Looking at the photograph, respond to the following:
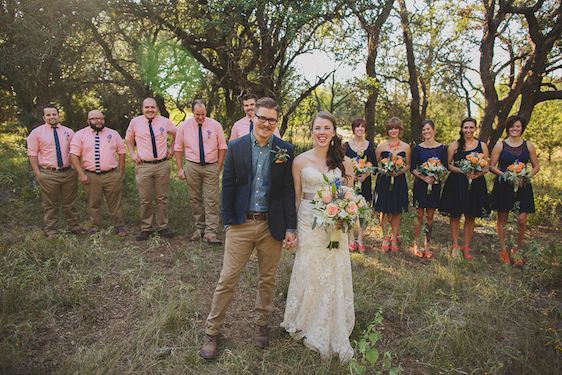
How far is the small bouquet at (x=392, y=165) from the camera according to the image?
6.36m

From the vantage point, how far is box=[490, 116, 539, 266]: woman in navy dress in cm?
621

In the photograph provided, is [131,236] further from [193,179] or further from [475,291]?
[475,291]

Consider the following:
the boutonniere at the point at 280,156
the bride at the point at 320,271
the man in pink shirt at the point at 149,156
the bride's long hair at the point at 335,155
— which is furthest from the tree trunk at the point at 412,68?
the boutonniere at the point at 280,156

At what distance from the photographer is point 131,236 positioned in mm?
7066

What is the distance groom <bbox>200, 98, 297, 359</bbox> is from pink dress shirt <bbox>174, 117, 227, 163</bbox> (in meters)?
3.18

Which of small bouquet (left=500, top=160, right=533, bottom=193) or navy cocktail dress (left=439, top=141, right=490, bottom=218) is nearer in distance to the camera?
small bouquet (left=500, top=160, right=533, bottom=193)

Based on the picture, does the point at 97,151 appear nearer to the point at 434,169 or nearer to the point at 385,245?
the point at 385,245

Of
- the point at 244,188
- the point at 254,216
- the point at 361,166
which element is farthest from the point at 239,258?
the point at 361,166

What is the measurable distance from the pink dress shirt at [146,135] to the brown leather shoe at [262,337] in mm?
3929

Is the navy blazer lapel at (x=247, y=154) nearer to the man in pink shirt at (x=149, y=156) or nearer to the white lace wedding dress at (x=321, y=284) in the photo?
the white lace wedding dress at (x=321, y=284)

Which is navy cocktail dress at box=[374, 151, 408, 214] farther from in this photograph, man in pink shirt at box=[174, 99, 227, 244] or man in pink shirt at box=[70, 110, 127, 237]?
man in pink shirt at box=[70, 110, 127, 237]

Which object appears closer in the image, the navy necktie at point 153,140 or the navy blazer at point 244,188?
the navy blazer at point 244,188

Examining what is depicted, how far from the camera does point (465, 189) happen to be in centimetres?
641

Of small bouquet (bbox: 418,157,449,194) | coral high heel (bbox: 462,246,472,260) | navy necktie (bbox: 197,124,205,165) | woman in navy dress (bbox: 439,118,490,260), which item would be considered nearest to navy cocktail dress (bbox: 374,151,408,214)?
small bouquet (bbox: 418,157,449,194)
